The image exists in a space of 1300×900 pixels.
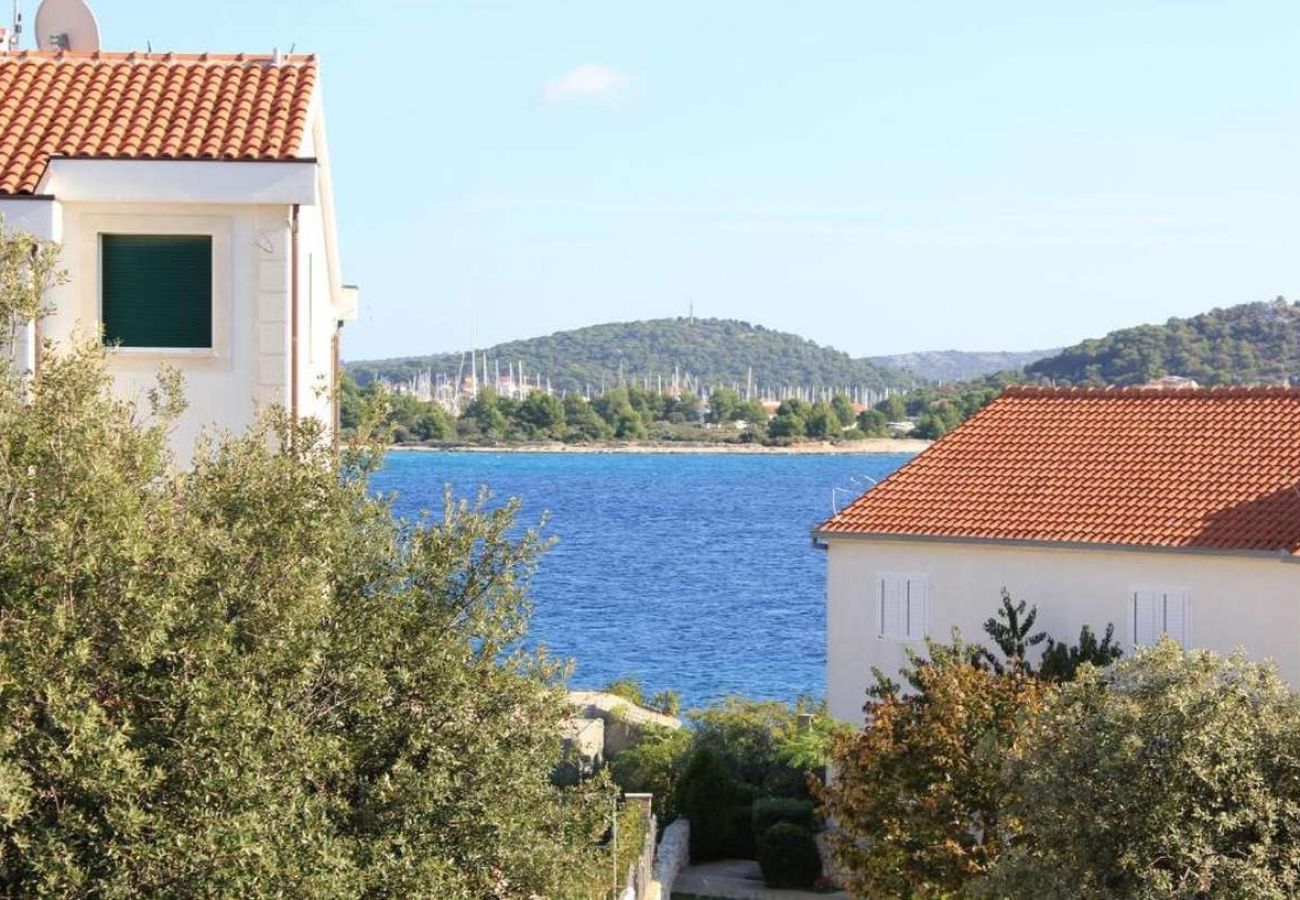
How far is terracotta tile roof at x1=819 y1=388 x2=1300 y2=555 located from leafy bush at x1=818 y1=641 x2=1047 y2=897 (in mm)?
8417

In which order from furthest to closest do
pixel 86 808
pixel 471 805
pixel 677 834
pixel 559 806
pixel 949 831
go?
pixel 677 834
pixel 949 831
pixel 559 806
pixel 471 805
pixel 86 808

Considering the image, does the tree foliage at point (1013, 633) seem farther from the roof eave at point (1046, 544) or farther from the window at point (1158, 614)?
the window at point (1158, 614)

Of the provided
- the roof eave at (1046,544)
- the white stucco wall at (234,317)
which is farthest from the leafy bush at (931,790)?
the white stucco wall at (234,317)

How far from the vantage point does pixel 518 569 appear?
16422 mm

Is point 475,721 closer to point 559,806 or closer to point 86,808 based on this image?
point 559,806

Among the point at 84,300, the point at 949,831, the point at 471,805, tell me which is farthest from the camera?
the point at 949,831

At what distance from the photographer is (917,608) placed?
3450 centimetres

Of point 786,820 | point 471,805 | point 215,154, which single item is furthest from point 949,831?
point 215,154

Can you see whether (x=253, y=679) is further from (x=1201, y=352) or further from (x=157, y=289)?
(x=1201, y=352)

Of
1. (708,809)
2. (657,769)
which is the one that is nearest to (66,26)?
(708,809)

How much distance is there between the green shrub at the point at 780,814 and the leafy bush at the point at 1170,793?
13.2 m

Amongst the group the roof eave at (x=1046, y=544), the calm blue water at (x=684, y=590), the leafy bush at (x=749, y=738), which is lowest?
the calm blue water at (x=684, y=590)

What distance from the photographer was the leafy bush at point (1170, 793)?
18.0 meters

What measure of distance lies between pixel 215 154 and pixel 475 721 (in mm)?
7125
